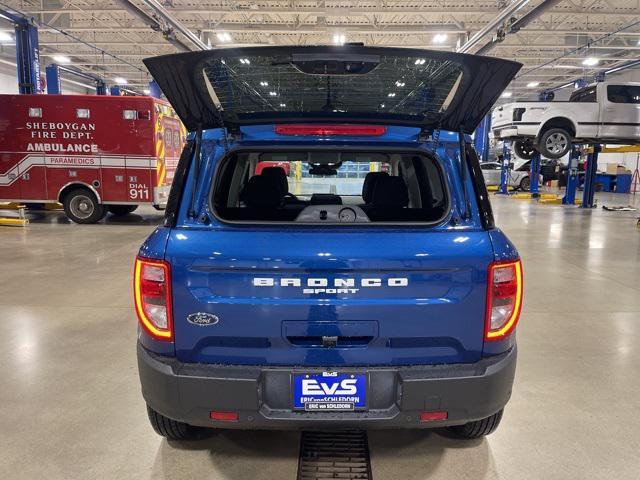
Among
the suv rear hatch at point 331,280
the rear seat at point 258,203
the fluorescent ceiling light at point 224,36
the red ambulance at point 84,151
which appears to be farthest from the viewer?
the fluorescent ceiling light at point 224,36

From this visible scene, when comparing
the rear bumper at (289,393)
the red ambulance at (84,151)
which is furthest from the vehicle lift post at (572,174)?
the rear bumper at (289,393)

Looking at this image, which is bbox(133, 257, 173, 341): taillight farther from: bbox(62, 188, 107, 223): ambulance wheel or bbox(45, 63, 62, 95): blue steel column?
A: bbox(45, 63, 62, 95): blue steel column

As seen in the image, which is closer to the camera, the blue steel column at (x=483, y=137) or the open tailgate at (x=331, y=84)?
the open tailgate at (x=331, y=84)

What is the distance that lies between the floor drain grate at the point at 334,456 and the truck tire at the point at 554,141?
38.0ft

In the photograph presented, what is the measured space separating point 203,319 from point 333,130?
91 cm

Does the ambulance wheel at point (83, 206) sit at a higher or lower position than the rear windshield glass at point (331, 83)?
lower

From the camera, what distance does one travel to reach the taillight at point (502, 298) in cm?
172

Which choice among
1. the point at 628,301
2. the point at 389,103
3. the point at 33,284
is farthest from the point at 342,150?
the point at 33,284

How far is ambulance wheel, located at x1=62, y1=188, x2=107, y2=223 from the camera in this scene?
32.2ft

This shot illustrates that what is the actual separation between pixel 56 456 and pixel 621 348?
3.87 metres

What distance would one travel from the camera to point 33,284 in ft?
17.2

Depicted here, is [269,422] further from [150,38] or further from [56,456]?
[150,38]

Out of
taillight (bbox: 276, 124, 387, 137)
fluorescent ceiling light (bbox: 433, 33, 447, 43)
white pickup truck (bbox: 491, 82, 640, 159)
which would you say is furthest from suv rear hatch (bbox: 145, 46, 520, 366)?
fluorescent ceiling light (bbox: 433, 33, 447, 43)

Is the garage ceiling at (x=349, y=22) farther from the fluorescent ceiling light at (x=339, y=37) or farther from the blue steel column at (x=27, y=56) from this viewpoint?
the blue steel column at (x=27, y=56)
